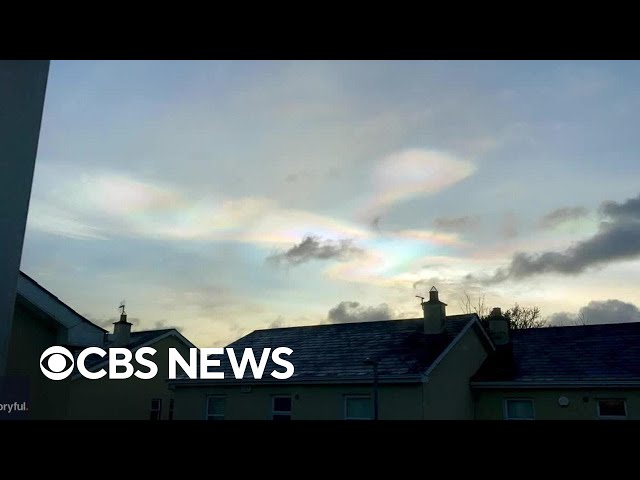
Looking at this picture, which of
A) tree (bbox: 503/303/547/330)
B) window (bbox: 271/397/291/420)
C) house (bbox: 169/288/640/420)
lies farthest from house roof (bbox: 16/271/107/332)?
tree (bbox: 503/303/547/330)

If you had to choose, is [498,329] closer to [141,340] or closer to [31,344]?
[141,340]

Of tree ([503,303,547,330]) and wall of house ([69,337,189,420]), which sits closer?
wall of house ([69,337,189,420])

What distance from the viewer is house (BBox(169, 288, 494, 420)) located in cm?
1251

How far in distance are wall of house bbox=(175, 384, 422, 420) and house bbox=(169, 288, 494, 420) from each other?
2 cm

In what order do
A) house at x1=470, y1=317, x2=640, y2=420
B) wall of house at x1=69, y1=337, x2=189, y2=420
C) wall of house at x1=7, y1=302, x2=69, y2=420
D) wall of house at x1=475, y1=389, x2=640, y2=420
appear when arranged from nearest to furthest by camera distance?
wall of house at x1=7, y1=302, x2=69, y2=420 < wall of house at x1=475, y1=389, x2=640, y2=420 < house at x1=470, y1=317, x2=640, y2=420 < wall of house at x1=69, y1=337, x2=189, y2=420

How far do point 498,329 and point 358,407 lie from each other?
4975 mm

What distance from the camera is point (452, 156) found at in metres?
9.22

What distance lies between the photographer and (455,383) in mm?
13367

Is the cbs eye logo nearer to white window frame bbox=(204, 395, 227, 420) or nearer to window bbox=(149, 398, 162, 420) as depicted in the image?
white window frame bbox=(204, 395, 227, 420)

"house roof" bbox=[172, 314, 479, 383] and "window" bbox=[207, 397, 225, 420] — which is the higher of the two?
"house roof" bbox=[172, 314, 479, 383]

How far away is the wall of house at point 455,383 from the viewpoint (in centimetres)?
1252
